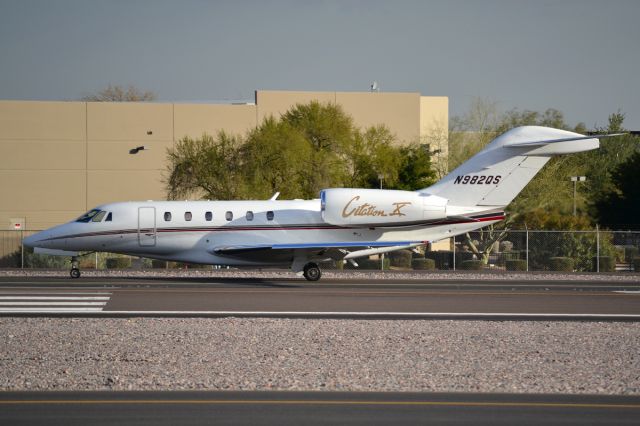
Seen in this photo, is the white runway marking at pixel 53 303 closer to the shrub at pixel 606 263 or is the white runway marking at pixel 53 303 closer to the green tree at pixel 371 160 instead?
the shrub at pixel 606 263

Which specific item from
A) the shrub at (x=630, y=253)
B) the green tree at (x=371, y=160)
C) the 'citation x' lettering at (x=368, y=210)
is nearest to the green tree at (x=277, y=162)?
the green tree at (x=371, y=160)

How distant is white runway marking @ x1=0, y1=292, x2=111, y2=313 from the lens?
2059 cm

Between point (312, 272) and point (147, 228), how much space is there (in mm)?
5892

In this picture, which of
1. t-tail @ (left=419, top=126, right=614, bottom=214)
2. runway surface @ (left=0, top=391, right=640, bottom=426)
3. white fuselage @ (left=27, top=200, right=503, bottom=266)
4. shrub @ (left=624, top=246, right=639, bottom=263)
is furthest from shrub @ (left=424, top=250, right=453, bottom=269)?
runway surface @ (left=0, top=391, right=640, bottom=426)

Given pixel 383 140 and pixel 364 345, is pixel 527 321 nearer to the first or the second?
pixel 364 345

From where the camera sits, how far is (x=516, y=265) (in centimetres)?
4184

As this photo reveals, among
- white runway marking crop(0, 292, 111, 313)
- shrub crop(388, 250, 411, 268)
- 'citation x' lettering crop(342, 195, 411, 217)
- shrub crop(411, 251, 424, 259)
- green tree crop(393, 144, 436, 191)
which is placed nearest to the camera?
white runway marking crop(0, 292, 111, 313)

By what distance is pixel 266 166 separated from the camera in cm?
5059

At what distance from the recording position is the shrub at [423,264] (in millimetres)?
42312

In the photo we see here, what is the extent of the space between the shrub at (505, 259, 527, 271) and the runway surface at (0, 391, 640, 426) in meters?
31.3

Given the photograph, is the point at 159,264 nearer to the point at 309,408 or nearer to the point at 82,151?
the point at 82,151

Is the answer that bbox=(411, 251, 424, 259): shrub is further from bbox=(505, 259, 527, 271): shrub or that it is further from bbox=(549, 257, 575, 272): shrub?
bbox=(549, 257, 575, 272): shrub

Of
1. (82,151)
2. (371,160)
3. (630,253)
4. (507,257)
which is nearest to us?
(507,257)

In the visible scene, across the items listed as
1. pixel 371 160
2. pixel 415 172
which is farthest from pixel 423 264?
pixel 371 160
